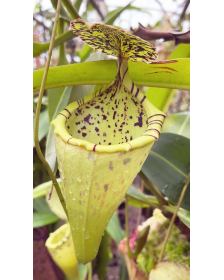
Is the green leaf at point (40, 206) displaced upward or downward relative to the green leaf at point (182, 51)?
downward

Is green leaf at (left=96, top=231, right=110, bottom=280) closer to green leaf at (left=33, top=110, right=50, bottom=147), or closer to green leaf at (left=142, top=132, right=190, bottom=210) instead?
green leaf at (left=142, top=132, right=190, bottom=210)

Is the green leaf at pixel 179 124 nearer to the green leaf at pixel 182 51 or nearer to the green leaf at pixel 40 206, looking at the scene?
the green leaf at pixel 182 51

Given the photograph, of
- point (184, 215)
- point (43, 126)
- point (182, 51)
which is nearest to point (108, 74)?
point (182, 51)

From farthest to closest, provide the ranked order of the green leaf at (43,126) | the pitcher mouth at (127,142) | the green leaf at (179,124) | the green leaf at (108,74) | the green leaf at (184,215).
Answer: the green leaf at (43,126) → the green leaf at (179,124) → the green leaf at (184,215) → the green leaf at (108,74) → the pitcher mouth at (127,142)

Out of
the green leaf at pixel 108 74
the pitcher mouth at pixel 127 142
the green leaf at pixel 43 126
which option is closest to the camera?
the pitcher mouth at pixel 127 142

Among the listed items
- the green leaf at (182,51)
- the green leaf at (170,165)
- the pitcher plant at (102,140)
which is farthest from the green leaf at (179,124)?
the pitcher plant at (102,140)
